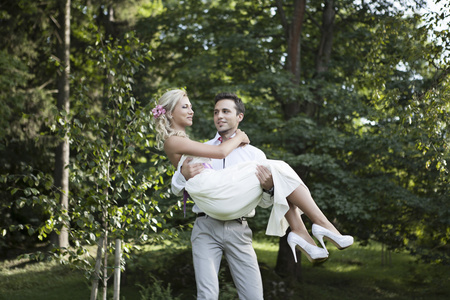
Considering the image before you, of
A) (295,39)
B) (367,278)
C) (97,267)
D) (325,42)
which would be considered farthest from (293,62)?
(97,267)

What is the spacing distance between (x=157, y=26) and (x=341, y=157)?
564cm

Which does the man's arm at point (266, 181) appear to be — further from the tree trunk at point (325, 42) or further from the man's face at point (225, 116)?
the tree trunk at point (325, 42)

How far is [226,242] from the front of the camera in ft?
10.7

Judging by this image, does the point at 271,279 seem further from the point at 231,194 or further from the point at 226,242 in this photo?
the point at 231,194

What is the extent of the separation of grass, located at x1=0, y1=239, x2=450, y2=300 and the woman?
13.1 ft

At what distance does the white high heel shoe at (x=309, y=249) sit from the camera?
302 cm

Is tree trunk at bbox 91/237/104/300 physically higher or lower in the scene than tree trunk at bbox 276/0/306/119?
lower

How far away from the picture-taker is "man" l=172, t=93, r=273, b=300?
3160 mm

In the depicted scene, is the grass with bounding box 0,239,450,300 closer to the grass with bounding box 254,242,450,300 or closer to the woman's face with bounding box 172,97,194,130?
the grass with bounding box 254,242,450,300

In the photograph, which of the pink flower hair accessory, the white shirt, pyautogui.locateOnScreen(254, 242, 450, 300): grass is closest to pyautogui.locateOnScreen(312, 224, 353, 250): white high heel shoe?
the white shirt

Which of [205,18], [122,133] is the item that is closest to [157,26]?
[205,18]

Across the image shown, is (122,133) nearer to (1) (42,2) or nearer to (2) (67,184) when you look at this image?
(2) (67,184)

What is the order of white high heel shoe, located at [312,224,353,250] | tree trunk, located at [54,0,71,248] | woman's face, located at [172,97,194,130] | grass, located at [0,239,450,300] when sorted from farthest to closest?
tree trunk, located at [54,0,71,248] < grass, located at [0,239,450,300] < woman's face, located at [172,97,194,130] < white high heel shoe, located at [312,224,353,250]

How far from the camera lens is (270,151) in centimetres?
983
